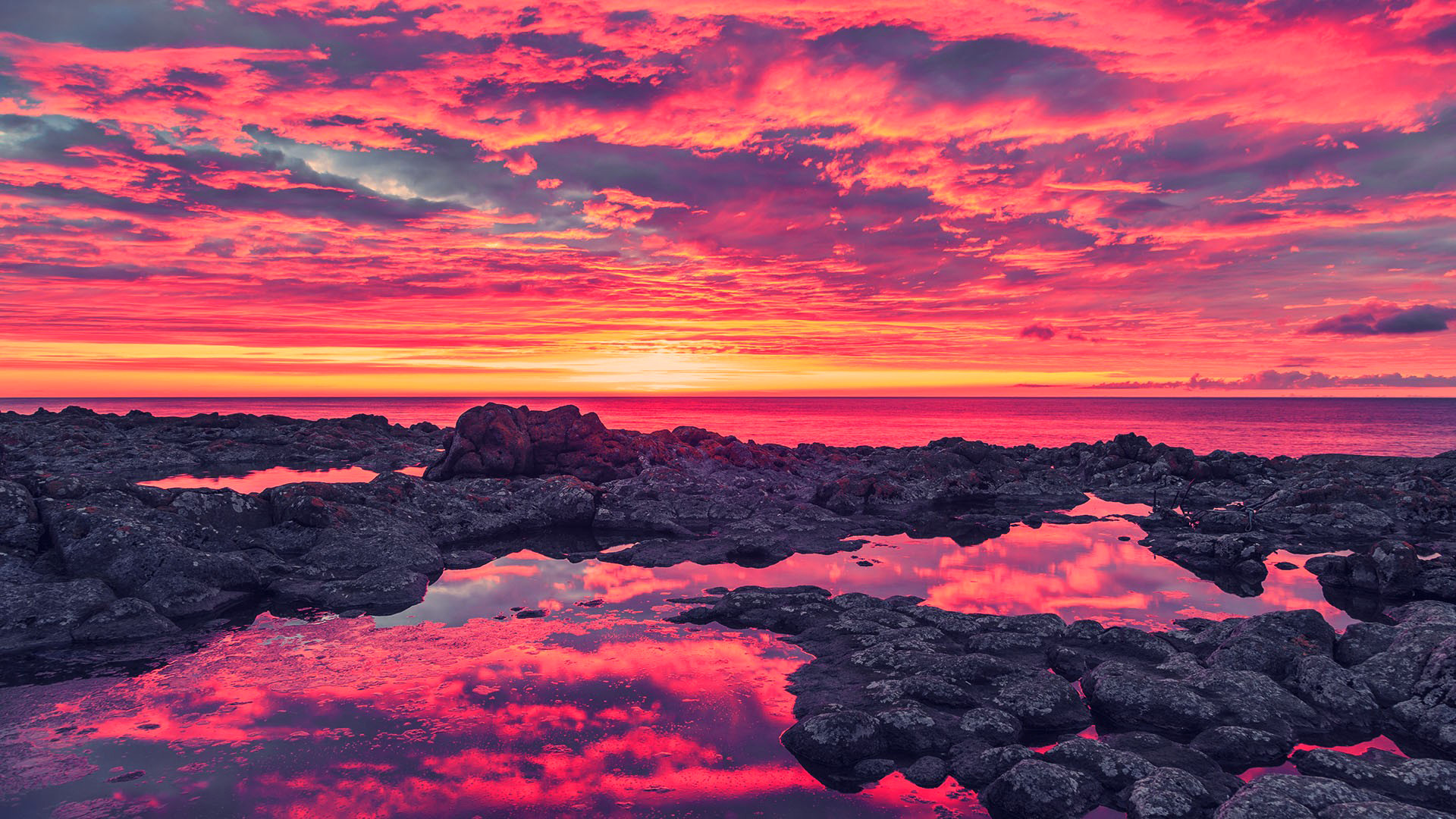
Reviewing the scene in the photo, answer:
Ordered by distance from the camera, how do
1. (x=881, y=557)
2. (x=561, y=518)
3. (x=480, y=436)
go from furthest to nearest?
(x=480, y=436)
(x=561, y=518)
(x=881, y=557)

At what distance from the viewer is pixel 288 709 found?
494 inches

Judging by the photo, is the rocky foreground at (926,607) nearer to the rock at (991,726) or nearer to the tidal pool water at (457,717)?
the rock at (991,726)

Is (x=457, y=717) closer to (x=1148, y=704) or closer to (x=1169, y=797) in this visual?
(x=1169, y=797)

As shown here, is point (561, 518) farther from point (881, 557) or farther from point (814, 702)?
point (814, 702)

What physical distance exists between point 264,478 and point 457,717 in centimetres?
4438

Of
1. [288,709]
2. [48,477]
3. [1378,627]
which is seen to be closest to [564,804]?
[288,709]

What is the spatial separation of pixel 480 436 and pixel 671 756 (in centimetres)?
3399

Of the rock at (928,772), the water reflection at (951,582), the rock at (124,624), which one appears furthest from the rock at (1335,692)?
the rock at (124,624)

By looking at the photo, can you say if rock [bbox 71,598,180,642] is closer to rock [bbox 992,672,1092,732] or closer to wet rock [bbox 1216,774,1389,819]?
rock [bbox 992,672,1092,732]

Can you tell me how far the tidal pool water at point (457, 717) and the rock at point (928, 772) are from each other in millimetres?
166

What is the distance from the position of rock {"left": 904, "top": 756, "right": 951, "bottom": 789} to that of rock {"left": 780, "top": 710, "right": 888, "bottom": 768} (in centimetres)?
67

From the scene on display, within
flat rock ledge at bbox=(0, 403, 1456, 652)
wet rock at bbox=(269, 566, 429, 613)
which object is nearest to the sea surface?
flat rock ledge at bbox=(0, 403, 1456, 652)

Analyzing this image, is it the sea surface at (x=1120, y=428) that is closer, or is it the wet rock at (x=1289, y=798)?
the wet rock at (x=1289, y=798)

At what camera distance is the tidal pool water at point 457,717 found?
9.94 metres
